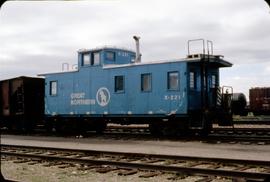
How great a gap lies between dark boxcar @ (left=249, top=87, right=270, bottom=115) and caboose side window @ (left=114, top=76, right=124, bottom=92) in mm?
20484

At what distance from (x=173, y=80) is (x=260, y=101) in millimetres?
21354

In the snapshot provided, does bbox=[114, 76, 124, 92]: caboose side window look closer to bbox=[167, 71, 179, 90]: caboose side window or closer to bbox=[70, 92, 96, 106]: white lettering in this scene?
bbox=[70, 92, 96, 106]: white lettering

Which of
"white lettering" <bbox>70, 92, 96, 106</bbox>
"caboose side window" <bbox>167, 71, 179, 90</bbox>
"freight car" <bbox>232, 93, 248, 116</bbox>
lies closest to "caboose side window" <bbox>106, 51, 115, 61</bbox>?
"white lettering" <bbox>70, 92, 96, 106</bbox>

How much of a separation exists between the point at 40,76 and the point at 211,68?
922 cm

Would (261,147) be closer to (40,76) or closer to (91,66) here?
(91,66)

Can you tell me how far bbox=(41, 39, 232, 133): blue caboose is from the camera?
53.9 feet

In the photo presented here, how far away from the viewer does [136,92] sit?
17656 mm

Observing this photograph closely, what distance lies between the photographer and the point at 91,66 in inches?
765

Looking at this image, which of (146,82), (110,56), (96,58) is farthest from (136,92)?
(96,58)

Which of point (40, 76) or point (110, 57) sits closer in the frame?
point (110, 57)

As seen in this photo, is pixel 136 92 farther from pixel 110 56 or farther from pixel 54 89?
pixel 54 89

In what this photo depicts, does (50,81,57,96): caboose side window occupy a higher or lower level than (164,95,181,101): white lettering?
higher

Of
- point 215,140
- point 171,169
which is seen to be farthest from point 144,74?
point 171,169

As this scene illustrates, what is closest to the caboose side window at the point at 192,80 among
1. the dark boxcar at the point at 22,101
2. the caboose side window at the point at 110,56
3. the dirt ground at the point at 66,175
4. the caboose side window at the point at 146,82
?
the caboose side window at the point at 146,82
